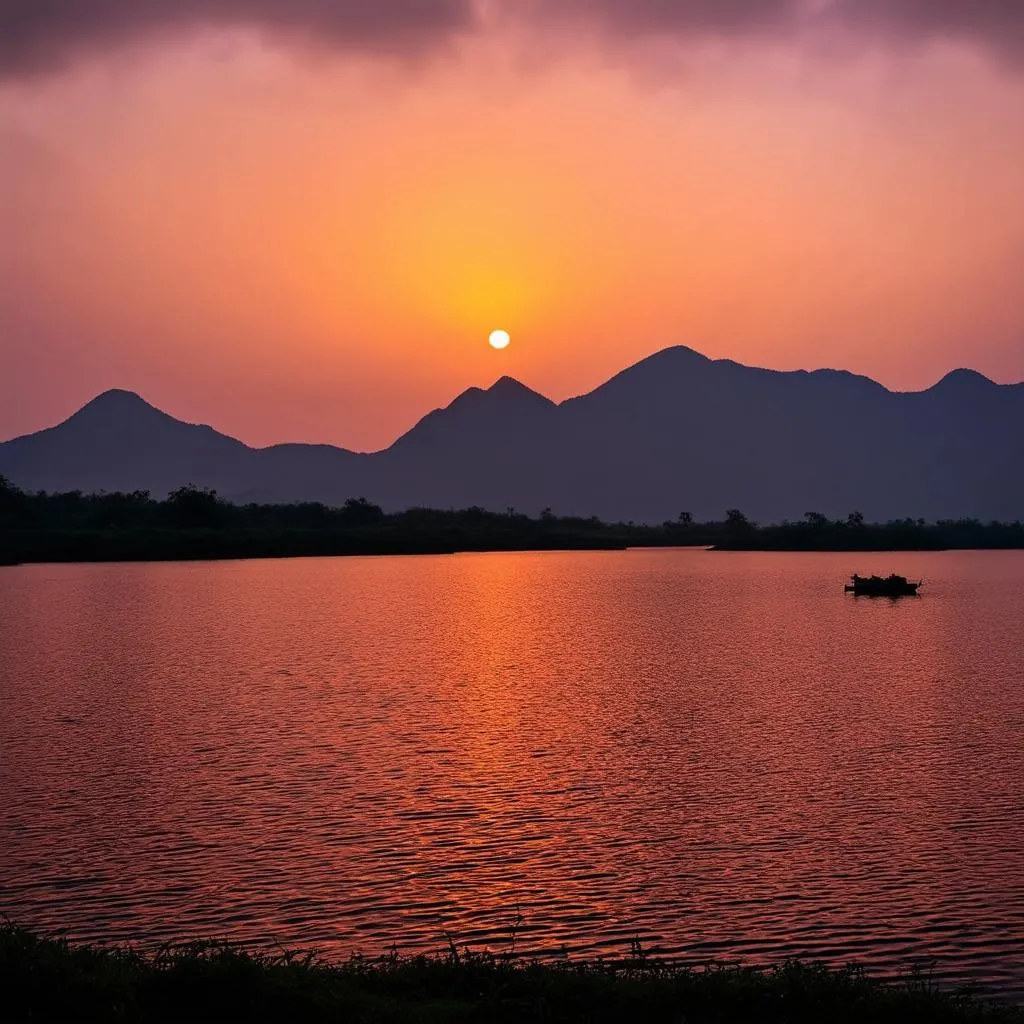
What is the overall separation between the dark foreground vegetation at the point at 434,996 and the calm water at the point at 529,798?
4869 mm

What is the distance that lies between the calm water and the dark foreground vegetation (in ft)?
16.0

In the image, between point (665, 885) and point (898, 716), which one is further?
point (898, 716)

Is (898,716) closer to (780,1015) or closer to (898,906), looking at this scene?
(898,906)

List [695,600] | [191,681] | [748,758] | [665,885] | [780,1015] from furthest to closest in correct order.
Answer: [695,600]
[191,681]
[748,758]
[665,885]
[780,1015]

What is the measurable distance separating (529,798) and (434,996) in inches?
748

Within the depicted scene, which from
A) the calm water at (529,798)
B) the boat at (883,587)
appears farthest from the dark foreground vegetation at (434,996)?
the boat at (883,587)

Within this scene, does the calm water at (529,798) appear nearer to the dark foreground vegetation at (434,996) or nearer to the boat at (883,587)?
the dark foreground vegetation at (434,996)

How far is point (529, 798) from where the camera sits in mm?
37844

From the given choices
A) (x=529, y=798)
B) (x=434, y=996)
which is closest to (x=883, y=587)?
(x=529, y=798)

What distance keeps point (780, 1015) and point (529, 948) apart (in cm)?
736

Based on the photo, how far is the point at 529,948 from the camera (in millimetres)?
23859

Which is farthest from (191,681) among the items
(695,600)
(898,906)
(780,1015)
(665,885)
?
(695,600)

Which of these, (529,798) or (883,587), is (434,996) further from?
(883,587)

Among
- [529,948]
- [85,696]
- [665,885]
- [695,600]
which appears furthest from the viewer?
[695,600]
